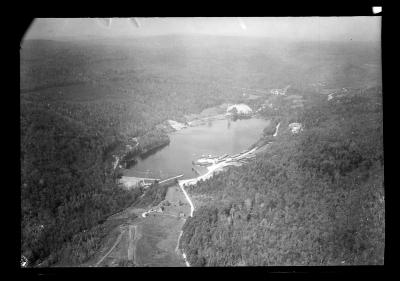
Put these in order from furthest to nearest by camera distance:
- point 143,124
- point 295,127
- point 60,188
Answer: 1. point 295,127
2. point 143,124
3. point 60,188

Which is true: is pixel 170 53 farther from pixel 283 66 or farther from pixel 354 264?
pixel 354 264

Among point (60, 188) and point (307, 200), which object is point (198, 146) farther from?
point (60, 188)

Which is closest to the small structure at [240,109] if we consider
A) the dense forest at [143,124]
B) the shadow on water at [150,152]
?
the dense forest at [143,124]

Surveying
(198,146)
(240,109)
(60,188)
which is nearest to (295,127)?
(240,109)

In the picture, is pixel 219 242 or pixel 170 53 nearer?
pixel 219 242

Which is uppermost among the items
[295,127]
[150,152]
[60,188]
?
[295,127]

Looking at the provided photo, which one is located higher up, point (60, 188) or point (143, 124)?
point (143, 124)
